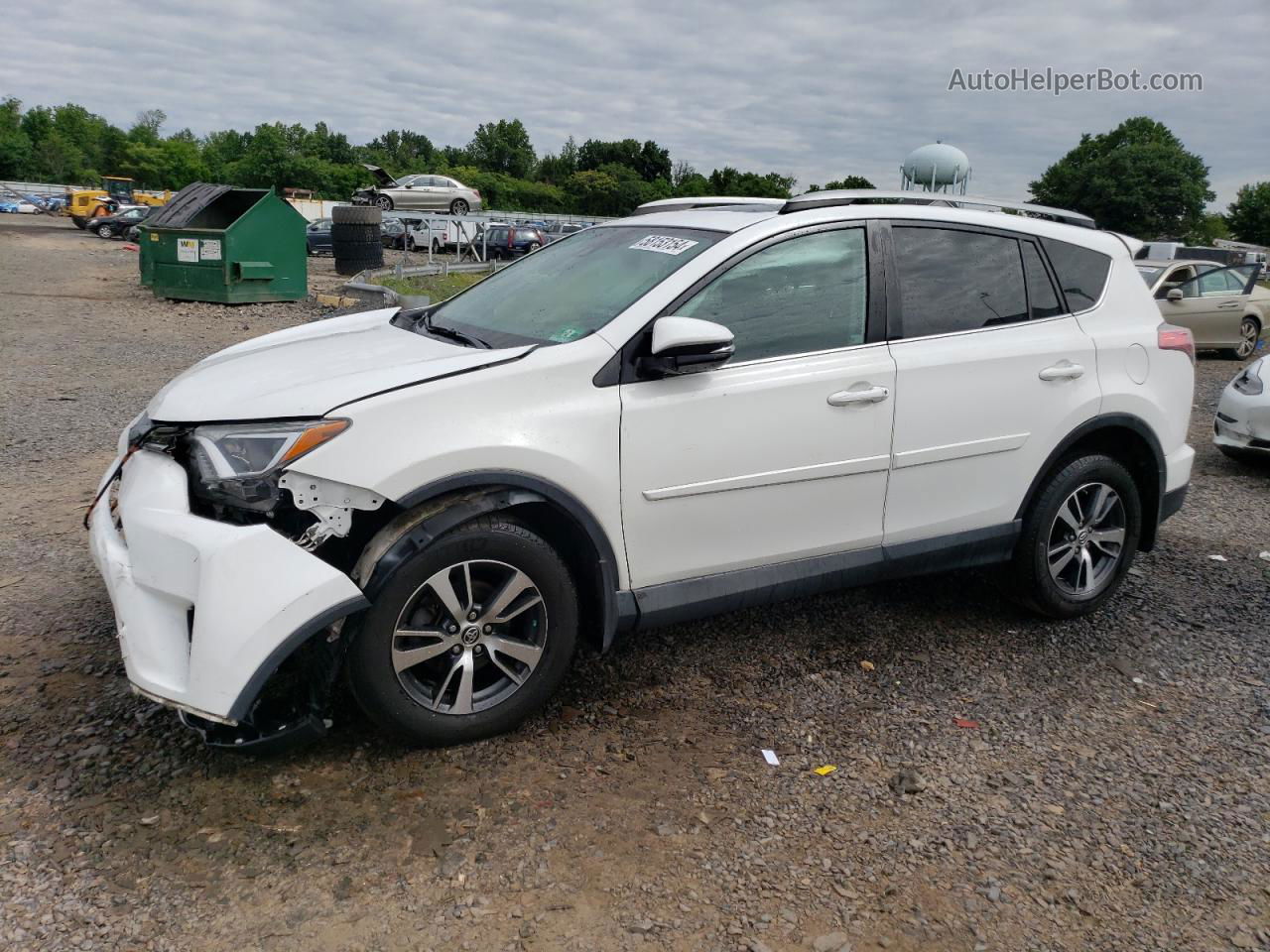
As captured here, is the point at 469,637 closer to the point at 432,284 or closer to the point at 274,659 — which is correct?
the point at 274,659

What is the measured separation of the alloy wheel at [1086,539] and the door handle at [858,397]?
1147 millimetres

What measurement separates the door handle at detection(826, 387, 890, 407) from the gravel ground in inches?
42.9

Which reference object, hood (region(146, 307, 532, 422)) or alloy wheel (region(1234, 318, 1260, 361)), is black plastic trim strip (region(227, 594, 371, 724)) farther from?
alloy wheel (region(1234, 318, 1260, 361))

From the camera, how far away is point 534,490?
3059mm

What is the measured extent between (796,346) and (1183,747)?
1.94m

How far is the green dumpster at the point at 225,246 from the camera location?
14.9 metres

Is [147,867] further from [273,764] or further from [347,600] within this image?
[347,600]

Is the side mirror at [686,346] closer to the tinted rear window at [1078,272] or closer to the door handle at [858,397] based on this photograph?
the door handle at [858,397]

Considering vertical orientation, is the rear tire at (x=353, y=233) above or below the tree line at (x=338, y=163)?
below

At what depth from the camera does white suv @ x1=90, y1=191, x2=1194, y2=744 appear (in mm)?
2805

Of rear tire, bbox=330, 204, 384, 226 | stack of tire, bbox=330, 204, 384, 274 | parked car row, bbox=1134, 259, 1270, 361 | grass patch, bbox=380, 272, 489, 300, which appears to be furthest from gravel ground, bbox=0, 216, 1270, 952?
stack of tire, bbox=330, 204, 384, 274

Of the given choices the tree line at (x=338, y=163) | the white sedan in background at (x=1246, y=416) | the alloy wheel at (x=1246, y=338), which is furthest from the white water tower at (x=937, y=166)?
the tree line at (x=338, y=163)

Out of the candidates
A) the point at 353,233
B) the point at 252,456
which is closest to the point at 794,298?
the point at 252,456

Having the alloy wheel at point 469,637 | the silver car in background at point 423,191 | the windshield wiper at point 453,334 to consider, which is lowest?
the alloy wheel at point 469,637
